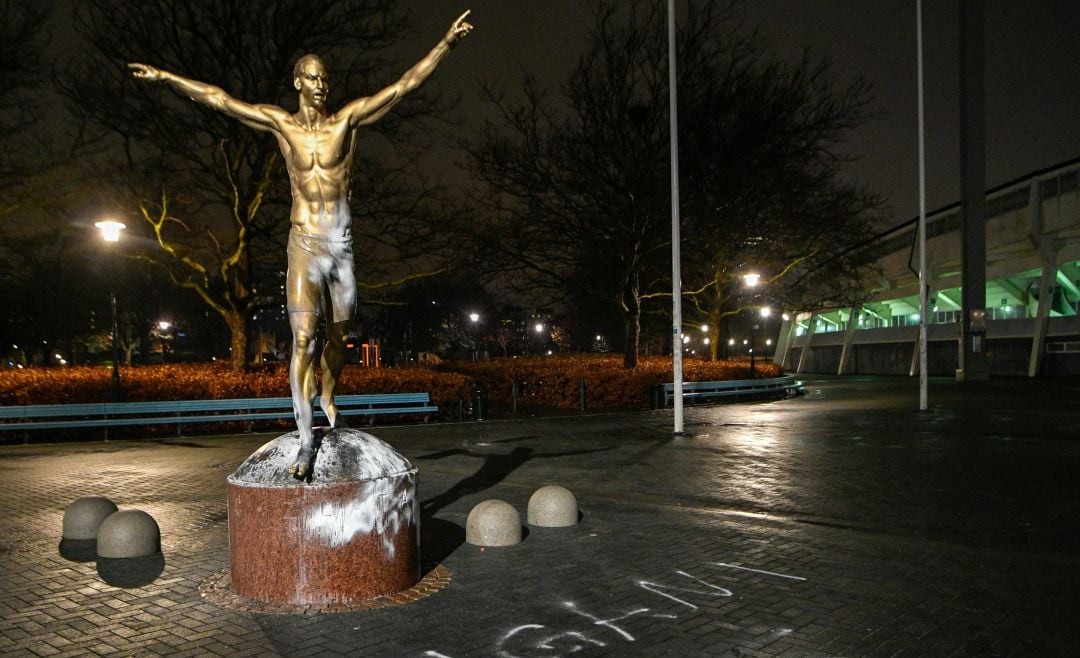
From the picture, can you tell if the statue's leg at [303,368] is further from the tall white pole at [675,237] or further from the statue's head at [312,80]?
the tall white pole at [675,237]

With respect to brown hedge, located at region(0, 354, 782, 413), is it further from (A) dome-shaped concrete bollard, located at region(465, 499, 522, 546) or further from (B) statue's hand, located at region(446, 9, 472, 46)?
(B) statue's hand, located at region(446, 9, 472, 46)

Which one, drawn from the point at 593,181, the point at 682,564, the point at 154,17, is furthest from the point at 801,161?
the point at 682,564

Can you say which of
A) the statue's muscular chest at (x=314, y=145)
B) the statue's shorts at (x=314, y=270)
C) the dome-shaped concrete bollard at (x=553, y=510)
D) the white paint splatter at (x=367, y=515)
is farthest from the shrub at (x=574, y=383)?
the white paint splatter at (x=367, y=515)

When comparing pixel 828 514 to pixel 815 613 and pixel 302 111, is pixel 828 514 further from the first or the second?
pixel 302 111

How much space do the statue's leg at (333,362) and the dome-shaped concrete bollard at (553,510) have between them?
2.47 metres

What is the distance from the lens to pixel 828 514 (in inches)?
349

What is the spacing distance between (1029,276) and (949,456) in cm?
3648

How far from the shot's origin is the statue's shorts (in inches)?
244

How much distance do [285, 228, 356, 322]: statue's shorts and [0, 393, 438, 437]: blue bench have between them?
12.4 m

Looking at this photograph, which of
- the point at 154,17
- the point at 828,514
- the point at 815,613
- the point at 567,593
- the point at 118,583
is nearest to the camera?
the point at 815,613

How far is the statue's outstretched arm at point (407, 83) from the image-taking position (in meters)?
6.35

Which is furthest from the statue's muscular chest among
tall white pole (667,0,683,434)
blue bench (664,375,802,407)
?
blue bench (664,375,802,407)

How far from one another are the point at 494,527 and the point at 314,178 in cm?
348

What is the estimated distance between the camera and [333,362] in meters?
6.82
